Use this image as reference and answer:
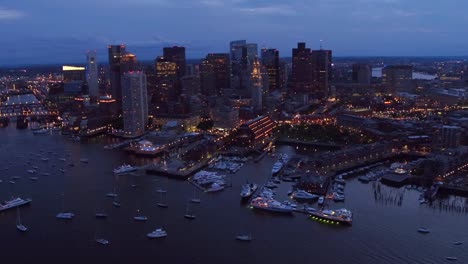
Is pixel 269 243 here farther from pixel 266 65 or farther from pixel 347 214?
pixel 266 65

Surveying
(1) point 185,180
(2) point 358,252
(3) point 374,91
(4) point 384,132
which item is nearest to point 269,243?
(2) point 358,252

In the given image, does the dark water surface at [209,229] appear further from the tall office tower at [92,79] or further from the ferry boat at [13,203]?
the tall office tower at [92,79]

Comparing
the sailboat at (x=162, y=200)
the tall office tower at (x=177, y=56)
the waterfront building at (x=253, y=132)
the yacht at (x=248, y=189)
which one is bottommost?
the sailboat at (x=162, y=200)

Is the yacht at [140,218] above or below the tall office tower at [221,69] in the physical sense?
below


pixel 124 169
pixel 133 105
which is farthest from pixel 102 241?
pixel 133 105

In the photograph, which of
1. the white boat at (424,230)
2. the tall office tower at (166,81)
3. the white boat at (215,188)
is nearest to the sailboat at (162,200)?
the white boat at (215,188)

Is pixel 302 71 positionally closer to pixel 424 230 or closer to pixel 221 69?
pixel 221 69
